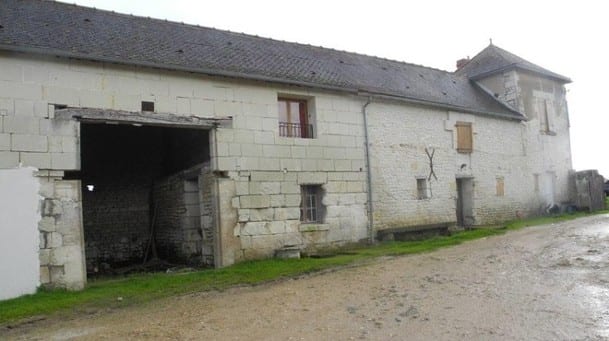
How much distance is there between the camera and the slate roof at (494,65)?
61.4 feet

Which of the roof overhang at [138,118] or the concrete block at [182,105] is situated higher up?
the concrete block at [182,105]

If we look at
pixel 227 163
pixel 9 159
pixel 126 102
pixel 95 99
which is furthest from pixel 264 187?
pixel 9 159

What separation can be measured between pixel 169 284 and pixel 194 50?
532 cm

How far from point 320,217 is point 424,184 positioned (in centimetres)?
391

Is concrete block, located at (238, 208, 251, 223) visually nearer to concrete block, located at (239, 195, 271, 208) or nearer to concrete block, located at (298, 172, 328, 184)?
concrete block, located at (239, 195, 271, 208)

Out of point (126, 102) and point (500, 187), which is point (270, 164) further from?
point (500, 187)

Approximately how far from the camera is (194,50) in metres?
11.1

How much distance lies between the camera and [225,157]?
10227 millimetres

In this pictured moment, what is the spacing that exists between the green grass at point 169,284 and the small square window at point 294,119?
9.79 feet

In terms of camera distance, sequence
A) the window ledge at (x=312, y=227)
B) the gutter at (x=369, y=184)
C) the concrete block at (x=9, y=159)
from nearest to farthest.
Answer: the concrete block at (x=9, y=159)
the window ledge at (x=312, y=227)
the gutter at (x=369, y=184)

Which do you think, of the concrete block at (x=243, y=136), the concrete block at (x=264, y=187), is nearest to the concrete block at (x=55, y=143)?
the concrete block at (x=243, y=136)

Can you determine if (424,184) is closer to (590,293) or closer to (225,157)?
(225,157)

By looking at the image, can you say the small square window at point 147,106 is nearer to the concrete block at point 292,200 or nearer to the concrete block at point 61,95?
the concrete block at point 61,95

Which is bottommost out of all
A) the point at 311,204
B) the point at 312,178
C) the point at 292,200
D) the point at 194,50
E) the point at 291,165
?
the point at 311,204
